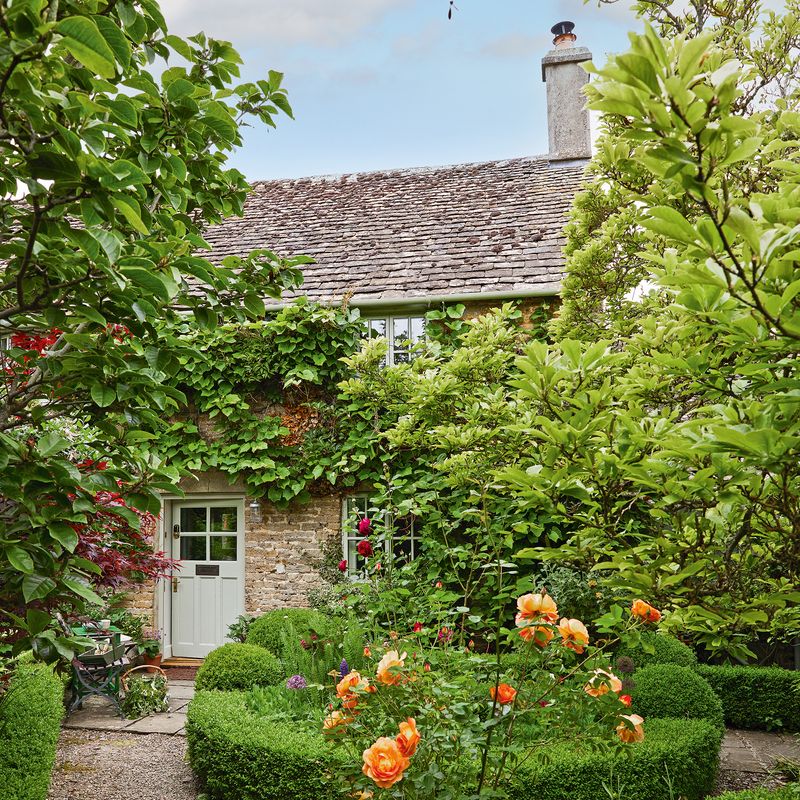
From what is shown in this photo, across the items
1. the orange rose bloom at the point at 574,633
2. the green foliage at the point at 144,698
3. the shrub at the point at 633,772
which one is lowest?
the green foliage at the point at 144,698

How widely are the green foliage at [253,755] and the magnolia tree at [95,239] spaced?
303 cm

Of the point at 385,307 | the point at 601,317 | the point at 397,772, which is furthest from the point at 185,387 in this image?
the point at 397,772

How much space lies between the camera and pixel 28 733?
187 inches

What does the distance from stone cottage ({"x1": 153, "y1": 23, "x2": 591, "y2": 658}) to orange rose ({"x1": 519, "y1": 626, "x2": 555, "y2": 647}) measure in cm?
647

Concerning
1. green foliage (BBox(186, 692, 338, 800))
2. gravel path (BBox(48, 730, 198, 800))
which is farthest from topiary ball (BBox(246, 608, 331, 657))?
green foliage (BBox(186, 692, 338, 800))

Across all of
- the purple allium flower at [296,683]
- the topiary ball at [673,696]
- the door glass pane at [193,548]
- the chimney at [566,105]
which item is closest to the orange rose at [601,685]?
the topiary ball at [673,696]

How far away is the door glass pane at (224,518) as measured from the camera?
1026 centimetres

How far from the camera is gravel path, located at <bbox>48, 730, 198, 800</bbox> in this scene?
5574 mm

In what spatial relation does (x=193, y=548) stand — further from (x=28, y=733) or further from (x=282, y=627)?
(x=28, y=733)

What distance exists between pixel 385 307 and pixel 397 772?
7.93 meters

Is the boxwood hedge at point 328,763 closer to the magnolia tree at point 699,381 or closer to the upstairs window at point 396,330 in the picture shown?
the magnolia tree at point 699,381

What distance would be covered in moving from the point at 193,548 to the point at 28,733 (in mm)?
5694

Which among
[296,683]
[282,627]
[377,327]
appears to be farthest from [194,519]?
[296,683]

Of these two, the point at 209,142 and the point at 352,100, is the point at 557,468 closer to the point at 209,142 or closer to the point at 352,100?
the point at 209,142
